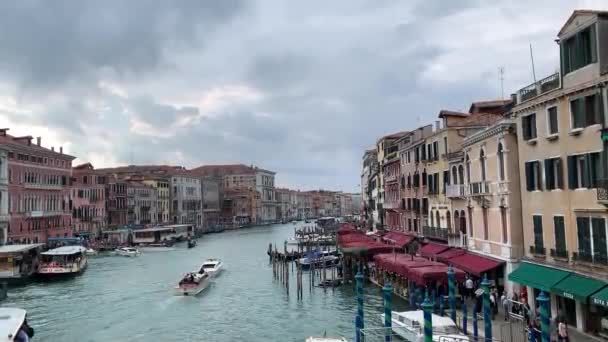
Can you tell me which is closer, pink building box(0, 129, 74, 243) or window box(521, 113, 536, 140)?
window box(521, 113, 536, 140)

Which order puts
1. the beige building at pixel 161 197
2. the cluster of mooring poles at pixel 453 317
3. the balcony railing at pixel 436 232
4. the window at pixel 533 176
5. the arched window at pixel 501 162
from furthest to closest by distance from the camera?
the beige building at pixel 161 197 < the balcony railing at pixel 436 232 < the arched window at pixel 501 162 < the window at pixel 533 176 < the cluster of mooring poles at pixel 453 317

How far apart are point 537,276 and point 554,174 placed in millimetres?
2961

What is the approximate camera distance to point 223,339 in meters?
20.1

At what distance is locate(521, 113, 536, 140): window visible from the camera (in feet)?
55.6

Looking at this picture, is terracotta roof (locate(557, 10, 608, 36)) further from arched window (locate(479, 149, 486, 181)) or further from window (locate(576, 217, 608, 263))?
arched window (locate(479, 149, 486, 181))

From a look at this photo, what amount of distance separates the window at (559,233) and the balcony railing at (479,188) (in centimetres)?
465

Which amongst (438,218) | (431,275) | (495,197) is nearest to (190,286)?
(438,218)

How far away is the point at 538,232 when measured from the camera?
17156mm

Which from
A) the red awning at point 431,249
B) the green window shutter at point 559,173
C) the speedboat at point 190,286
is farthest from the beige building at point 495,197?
the speedboat at point 190,286

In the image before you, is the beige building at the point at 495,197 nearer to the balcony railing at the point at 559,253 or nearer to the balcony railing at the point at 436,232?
the balcony railing at the point at 559,253

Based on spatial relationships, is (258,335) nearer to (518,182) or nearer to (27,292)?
(518,182)

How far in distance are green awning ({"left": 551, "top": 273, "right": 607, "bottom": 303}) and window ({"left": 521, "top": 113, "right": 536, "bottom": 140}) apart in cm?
429

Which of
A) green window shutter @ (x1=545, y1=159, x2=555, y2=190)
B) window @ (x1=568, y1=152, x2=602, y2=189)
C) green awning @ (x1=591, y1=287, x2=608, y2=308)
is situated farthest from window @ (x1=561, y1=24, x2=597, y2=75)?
green awning @ (x1=591, y1=287, x2=608, y2=308)

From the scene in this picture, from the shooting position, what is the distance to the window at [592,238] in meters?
13.7
